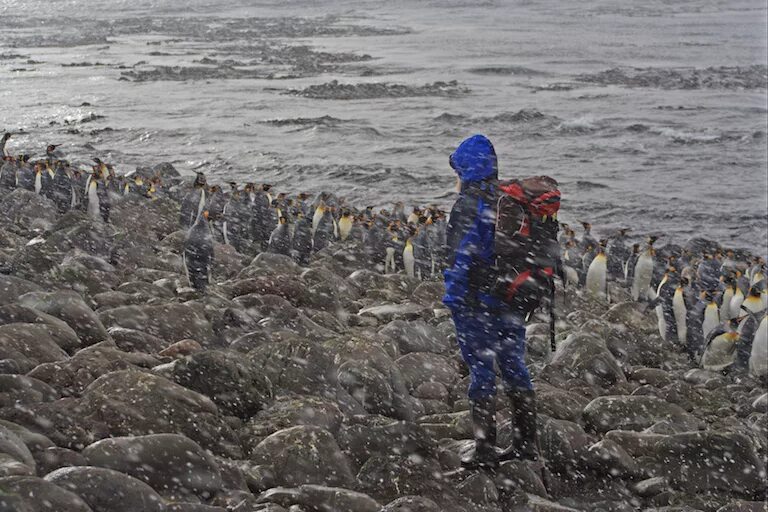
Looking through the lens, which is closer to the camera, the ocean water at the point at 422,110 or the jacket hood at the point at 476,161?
the jacket hood at the point at 476,161

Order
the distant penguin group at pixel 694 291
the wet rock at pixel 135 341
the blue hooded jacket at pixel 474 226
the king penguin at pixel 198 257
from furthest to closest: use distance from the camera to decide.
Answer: the distant penguin group at pixel 694 291 < the king penguin at pixel 198 257 < the wet rock at pixel 135 341 < the blue hooded jacket at pixel 474 226

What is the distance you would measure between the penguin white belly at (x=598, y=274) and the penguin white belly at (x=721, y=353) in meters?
3.56

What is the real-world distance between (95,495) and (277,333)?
274cm

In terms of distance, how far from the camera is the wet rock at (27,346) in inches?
197

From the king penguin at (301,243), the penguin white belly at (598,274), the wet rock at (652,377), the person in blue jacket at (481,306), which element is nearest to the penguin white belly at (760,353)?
the wet rock at (652,377)

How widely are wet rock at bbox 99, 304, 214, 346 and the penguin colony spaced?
4.54 m

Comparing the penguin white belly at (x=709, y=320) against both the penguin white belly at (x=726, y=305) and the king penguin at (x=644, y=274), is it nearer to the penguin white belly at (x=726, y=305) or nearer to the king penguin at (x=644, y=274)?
the penguin white belly at (x=726, y=305)

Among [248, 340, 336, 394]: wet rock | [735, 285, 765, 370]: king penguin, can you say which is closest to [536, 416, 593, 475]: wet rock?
[248, 340, 336, 394]: wet rock

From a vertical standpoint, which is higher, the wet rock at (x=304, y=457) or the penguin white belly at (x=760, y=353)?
the wet rock at (x=304, y=457)

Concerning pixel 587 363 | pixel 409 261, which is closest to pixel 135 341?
pixel 587 363

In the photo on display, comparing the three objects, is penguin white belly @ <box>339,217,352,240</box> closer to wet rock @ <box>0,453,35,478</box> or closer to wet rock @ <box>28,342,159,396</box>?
wet rock @ <box>28,342,159,396</box>

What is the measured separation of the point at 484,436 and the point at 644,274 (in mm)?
9661

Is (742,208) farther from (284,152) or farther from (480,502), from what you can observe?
(480,502)

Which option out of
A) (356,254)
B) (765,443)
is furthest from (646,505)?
(356,254)
